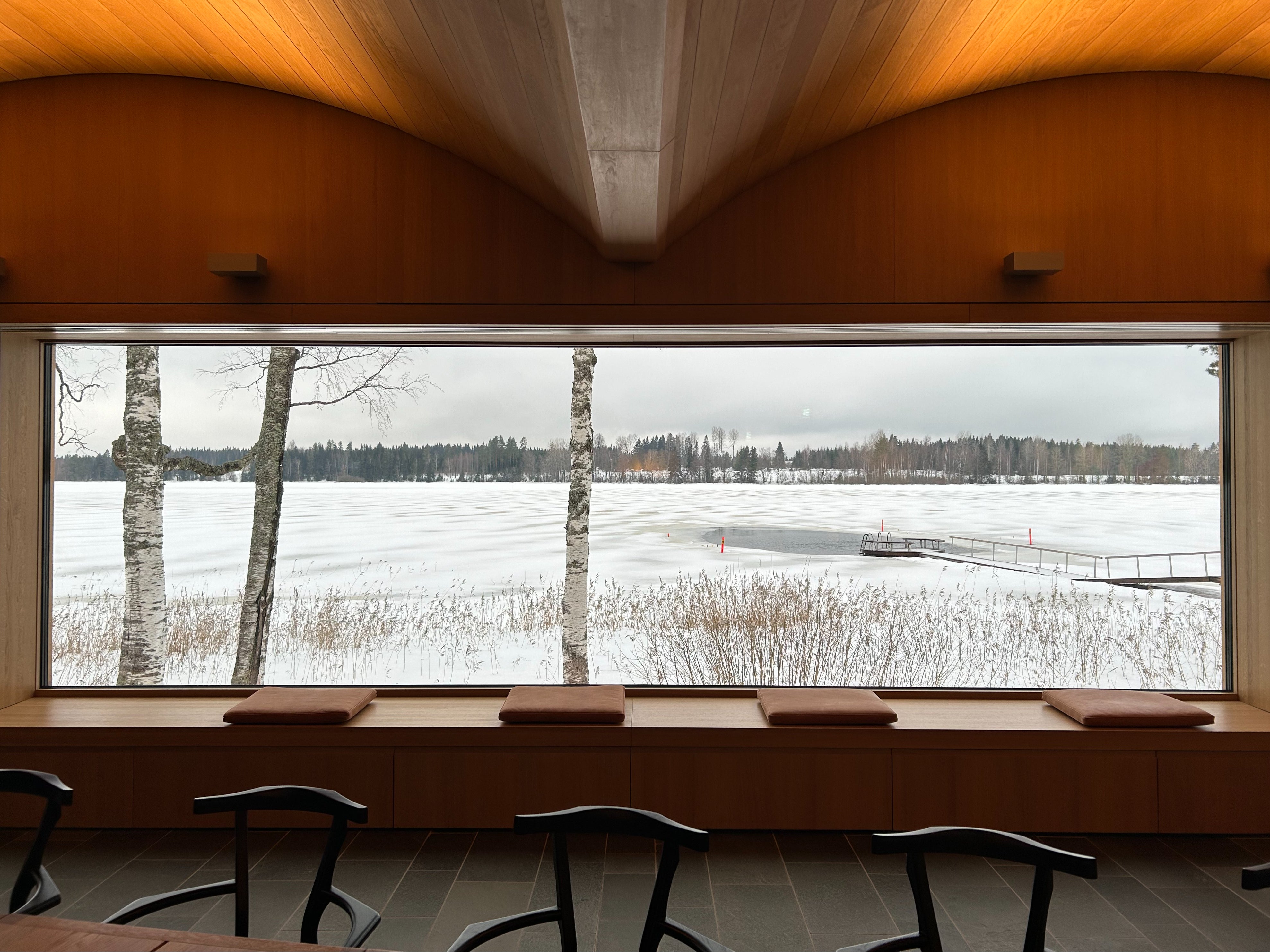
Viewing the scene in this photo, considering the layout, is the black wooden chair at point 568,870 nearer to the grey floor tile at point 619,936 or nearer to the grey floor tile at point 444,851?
the grey floor tile at point 619,936

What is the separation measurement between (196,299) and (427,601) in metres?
1.93

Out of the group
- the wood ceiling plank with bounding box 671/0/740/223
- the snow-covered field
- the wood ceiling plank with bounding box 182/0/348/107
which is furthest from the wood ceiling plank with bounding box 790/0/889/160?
the wood ceiling plank with bounding box 182/0/348/107

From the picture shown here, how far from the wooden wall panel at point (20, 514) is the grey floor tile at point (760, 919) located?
A: 3.64 meters

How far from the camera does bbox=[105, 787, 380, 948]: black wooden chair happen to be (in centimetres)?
172

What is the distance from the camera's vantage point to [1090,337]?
378 centimetres

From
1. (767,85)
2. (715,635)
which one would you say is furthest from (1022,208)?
(715,635)

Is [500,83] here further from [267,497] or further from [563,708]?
[267,497]

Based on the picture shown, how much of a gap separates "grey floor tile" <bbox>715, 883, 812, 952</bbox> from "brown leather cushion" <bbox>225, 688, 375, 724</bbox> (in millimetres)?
1834

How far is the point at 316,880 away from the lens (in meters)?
1.81

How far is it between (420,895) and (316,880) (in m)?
1.17

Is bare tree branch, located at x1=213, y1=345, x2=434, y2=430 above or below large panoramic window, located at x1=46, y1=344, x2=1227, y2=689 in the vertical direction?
above

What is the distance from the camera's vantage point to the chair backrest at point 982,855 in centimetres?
154

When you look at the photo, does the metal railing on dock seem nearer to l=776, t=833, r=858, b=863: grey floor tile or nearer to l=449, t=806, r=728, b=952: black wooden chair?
l=776, t=833, r=858, b=863: grey floor tile

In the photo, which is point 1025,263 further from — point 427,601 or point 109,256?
point 109,256
